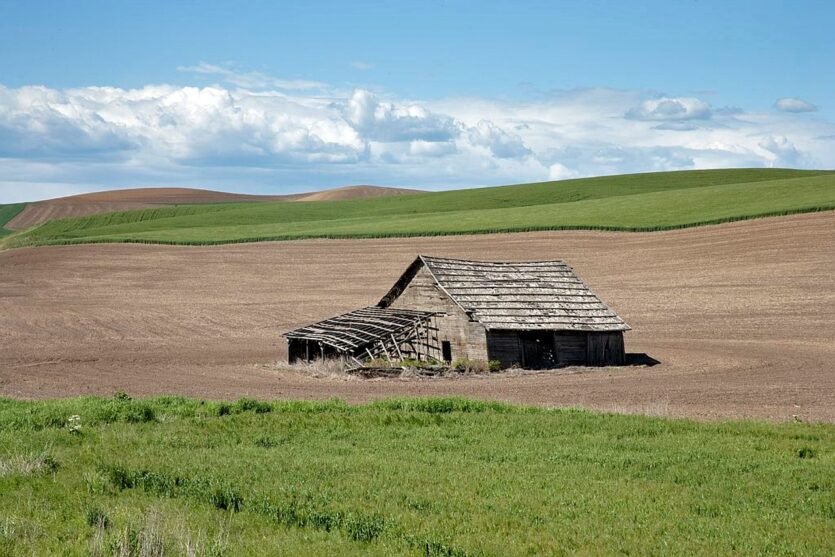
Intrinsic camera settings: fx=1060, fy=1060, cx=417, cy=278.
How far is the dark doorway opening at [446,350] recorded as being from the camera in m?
41.2

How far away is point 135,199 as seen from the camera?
506 feet

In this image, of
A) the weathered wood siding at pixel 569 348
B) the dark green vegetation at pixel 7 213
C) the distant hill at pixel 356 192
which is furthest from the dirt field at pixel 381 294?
the distant hill at pixel 356 192

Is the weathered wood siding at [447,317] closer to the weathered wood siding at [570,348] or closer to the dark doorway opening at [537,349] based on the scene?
the dark doorway opening at [537,349]

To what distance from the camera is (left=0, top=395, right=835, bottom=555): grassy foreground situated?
1238 centimetres

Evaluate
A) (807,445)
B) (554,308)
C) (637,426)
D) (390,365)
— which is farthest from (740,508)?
(554,308)

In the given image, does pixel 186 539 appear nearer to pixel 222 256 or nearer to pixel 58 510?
pixel 58 510

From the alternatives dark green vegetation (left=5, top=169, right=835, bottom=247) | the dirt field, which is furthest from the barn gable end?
dark green vegetation (left=5, top=169, right=835, bottom=247)

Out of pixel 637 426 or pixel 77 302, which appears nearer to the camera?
pixel 637 426

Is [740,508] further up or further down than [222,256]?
further down

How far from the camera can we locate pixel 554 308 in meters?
41.9

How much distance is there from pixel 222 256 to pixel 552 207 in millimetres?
32773

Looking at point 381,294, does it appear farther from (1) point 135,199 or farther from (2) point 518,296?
(1) point 135,199

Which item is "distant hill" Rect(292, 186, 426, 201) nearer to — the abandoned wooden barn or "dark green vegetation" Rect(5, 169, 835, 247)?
"dark green vegetation" Rect(5, 169, 835, 247)

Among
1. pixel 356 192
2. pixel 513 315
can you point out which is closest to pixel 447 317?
pixel 513 315
